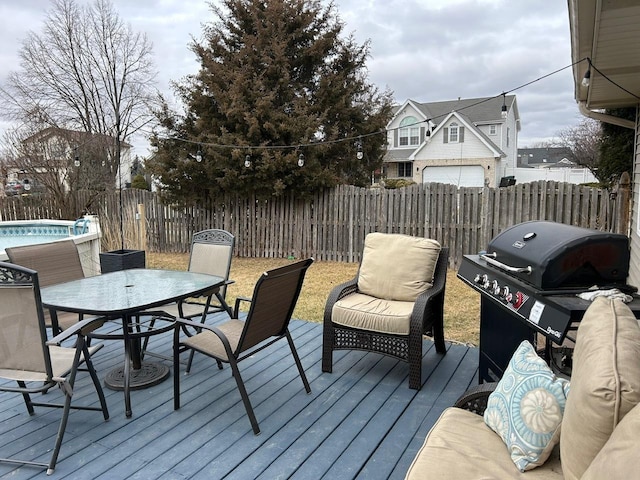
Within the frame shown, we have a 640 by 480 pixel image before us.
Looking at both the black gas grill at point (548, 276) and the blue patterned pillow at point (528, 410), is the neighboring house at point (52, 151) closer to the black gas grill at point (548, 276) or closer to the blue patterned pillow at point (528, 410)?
the black gas grill at point (548, 276)

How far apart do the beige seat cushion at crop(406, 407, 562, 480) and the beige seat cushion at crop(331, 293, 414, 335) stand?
1.28m

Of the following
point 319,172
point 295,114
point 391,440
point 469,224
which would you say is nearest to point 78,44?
point 295,114

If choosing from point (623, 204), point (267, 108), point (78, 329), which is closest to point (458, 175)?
point (267, 108)

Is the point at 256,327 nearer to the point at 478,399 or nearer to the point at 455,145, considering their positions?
the point at 478,399

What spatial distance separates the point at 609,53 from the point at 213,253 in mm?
3883

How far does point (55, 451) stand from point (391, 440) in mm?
1713

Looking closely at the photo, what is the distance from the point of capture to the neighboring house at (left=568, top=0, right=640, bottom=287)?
2670 mm

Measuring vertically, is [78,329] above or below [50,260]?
below

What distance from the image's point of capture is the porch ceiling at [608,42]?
2.63 m

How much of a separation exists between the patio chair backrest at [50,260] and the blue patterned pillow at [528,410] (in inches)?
130

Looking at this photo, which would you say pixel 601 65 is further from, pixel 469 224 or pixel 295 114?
pixel 295 114

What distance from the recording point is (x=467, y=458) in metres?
1.46

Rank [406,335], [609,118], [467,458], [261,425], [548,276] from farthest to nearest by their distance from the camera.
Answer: [609,118] < [406,335] < [261,425] < [548,276] < [467,458]

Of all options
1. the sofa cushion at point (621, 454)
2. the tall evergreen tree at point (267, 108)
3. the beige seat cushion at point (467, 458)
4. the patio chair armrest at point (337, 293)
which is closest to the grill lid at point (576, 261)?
the beige seat cushion at point (467, 458)
